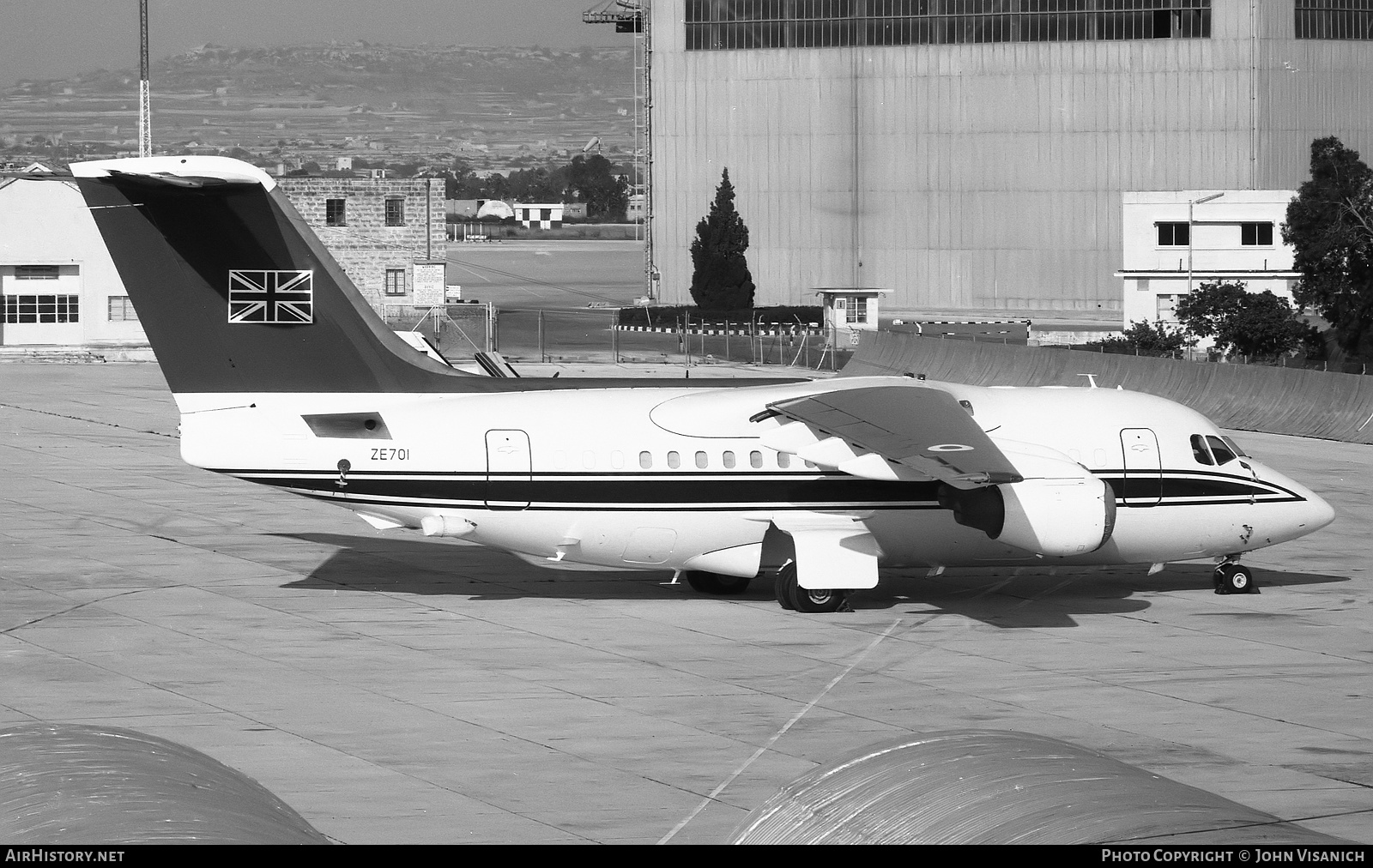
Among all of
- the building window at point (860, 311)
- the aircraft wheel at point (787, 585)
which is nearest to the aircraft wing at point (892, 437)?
the aircraft wheel at point (787, 585)

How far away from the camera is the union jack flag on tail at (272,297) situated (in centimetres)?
2186

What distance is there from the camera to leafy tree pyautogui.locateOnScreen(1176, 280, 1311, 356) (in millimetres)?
58000

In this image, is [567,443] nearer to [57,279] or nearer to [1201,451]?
[1201,451]

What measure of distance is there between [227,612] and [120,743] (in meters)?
13.7

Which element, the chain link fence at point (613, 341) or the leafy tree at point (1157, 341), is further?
the chain link fence at point (613, 341)

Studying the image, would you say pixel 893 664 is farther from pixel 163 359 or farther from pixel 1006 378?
pixel 1006 378

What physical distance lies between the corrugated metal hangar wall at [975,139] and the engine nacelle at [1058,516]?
7434 centimetres

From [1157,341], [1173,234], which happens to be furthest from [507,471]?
[1173,234]

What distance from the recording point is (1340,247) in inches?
2184

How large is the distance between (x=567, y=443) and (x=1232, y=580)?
32.2 ft

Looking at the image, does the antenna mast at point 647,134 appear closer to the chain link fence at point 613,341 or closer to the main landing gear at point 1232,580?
the chain link fence at point 613,341

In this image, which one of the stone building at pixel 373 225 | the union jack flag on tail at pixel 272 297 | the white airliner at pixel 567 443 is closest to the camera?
the white airliner at pixel 567 443

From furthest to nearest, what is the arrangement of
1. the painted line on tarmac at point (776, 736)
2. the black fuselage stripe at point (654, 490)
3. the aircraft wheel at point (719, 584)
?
the aircraft wheel at point (719, 584)
the black fuselage stripe at point (654, 490)
the painted line on tarmac at point (776, 736)

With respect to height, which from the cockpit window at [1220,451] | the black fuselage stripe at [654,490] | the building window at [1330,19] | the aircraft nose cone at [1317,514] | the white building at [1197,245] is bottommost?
the aircraft nose cone at [1317,514]
